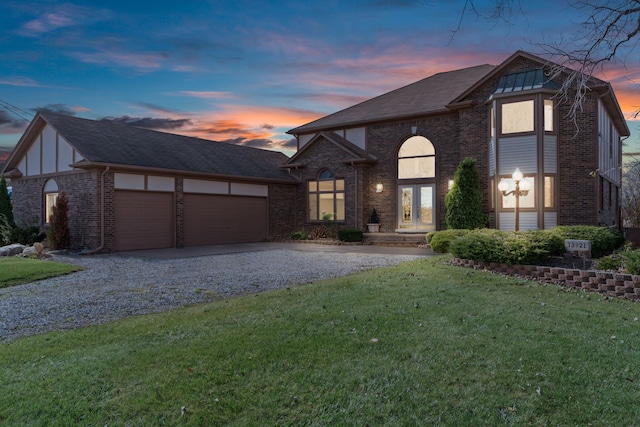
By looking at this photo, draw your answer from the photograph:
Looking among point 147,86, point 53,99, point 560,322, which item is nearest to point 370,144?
point 147,86

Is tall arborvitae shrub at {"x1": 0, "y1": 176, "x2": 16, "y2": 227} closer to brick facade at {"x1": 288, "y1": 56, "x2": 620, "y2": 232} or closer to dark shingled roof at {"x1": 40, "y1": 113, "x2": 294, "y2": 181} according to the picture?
dark shingled roof at {"x1": 40, "y1": 113, "x2": 294, "y2": 181}

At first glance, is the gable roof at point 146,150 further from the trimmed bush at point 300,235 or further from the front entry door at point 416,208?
the front entry door at point 416,208

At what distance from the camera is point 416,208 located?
18.8 m

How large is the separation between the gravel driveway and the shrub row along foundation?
9.75ft

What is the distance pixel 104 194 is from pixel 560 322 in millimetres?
13880

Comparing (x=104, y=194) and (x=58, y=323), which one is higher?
(x=104, y=194)

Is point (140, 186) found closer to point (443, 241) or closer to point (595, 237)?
point (443, 241)

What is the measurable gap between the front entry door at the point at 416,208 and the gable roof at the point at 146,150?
582 centimetres

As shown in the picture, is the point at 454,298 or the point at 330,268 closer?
the point at 454,298

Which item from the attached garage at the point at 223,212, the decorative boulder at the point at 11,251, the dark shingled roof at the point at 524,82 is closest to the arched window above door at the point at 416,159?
the dark shingled roof at the point at 524,82

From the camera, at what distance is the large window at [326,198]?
20.1 m

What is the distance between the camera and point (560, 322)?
5.14m

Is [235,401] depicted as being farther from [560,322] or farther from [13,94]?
→ [13,94]

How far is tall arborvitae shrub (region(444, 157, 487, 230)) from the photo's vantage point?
14938 mm
